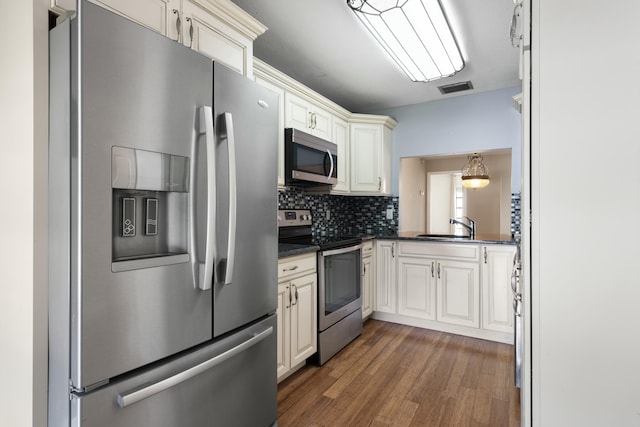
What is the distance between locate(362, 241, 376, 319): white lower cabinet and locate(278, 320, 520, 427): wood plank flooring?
1.26 feet

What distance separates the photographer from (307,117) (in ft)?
9.16

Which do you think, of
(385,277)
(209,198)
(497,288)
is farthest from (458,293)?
(209,198)

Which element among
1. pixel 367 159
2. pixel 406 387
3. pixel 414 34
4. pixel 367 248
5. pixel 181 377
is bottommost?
pixel 406 387

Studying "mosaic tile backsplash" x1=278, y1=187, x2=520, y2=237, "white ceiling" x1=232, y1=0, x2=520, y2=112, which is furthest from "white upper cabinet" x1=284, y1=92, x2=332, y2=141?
"mosaic tile backsplash" x1=278, y1=187, x2=520, y2=237

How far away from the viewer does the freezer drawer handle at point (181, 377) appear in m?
0.98

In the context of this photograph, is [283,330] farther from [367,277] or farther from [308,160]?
[367,277]

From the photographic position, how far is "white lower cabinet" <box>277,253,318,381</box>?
6.80 feet

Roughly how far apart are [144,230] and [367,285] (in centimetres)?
255

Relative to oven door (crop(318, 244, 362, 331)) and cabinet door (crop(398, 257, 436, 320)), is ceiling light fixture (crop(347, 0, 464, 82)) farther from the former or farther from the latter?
cabinet door (crop(398, 257, 436, 320))

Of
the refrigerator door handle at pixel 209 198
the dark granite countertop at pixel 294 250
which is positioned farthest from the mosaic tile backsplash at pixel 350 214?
the refrigerator door handle at pixel 209 198

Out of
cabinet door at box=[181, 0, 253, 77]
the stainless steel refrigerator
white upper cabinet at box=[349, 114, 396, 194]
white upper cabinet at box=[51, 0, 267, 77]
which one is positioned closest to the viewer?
the stainless steel refrigerator

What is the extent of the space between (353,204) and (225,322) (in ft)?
9.61

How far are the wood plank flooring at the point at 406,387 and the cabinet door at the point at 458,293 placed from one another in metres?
0.21

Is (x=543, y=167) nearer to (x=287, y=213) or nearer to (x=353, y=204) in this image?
(x=287, y=213)
